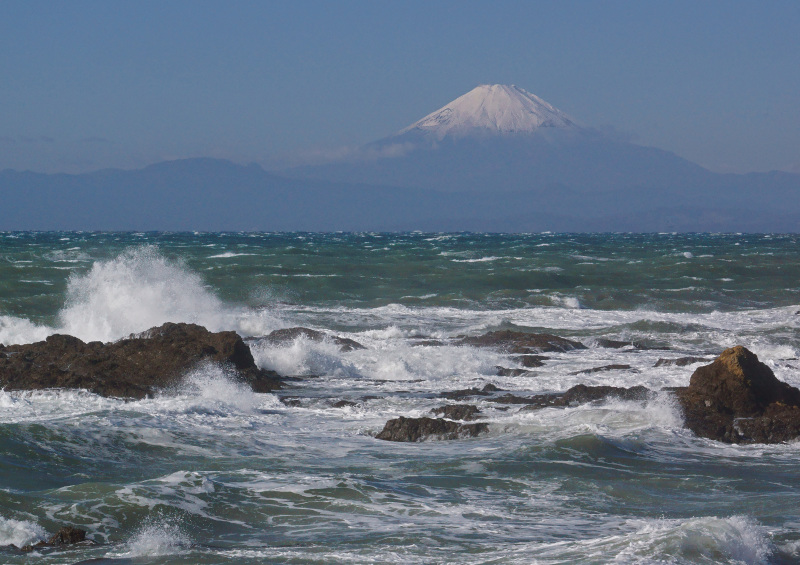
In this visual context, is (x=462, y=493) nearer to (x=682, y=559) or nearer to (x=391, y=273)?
(x=682, y=559)

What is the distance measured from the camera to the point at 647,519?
26.3ft

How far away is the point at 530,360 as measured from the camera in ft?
58.4

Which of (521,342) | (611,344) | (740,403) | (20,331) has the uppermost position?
(740,403)

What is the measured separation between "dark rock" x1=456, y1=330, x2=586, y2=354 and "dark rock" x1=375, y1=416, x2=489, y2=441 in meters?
7.44

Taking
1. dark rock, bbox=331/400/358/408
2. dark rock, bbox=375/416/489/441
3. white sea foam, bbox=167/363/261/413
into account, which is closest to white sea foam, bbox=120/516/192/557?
dark rock, bbox=375/416/489/441

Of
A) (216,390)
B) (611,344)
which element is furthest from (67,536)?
(611,344)

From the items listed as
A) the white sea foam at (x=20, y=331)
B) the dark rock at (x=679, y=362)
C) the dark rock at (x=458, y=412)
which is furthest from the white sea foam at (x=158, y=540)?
the white sea foam at (x=20, y=331)

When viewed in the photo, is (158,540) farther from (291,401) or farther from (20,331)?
(20,331)

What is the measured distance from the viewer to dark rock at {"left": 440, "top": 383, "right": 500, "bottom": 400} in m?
14.0

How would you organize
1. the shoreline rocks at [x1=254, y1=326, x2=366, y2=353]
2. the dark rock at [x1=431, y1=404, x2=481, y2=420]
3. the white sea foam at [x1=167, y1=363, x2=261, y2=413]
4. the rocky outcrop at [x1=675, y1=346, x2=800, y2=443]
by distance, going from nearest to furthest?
the rocky outcrop at [x1=675, y1=346, x2=800, y2=443], the dark rock at [x1=431, y1=404, x2=481, y2=420], the white sea foam at [x1=167, y1=363, x2=261, y2=413], the shoreline rocks at [x1=254, y1=326, x2=366, y2=353]

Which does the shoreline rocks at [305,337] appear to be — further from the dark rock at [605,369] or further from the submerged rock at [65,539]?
the submerged rock at [65,539]

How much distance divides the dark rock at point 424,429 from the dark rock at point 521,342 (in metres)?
7.44

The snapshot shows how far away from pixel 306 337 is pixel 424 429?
298 inches

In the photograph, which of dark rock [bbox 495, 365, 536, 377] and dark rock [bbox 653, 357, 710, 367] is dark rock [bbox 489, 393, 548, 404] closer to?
dark rock [bbox 495, 365, 536, 377]
